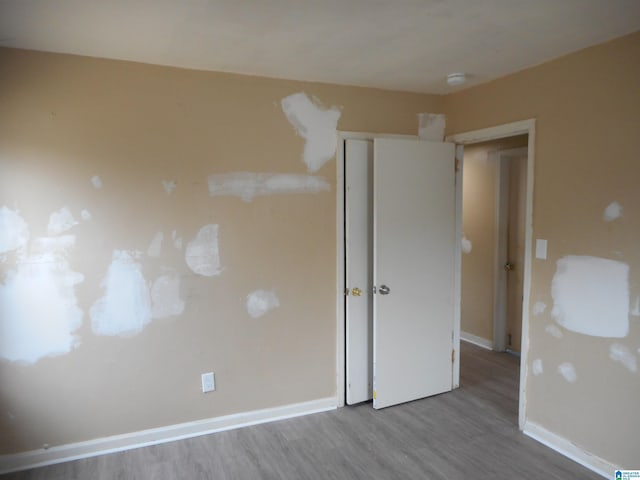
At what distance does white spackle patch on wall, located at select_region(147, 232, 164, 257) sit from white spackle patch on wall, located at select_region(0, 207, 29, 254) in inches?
26.1

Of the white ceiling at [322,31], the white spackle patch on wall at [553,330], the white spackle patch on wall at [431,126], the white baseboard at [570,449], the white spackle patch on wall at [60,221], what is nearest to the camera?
the white ceiling at [322,31]

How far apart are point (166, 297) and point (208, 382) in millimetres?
651

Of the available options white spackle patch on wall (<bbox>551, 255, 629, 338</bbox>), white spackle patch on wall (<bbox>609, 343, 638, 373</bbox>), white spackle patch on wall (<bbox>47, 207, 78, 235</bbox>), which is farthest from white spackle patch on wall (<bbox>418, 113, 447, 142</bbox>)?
white spackle patch on wall (<bbox>47, 207, 78, 235</bbox>)

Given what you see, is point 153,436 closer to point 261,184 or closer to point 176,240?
point 176,240

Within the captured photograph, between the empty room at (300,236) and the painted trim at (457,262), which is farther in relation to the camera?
the painted trim at (457,262)

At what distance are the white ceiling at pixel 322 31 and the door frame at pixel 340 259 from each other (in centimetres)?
52

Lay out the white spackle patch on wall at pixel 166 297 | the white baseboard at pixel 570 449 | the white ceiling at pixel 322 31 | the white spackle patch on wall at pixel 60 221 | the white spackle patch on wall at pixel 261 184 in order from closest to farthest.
Result: the white ceiling at pixel 322 31, the white baseboard at pixel 570 449, the white spackle patch on wall at pixel 60 221, the white spackle patch on wall at pixel 166 297, the white spackle patch on wall at pixel 261 184

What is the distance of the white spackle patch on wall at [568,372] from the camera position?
2.55m

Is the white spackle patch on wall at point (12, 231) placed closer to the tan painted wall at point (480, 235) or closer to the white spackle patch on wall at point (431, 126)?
the white spackle patch on wall at point (431, 126)

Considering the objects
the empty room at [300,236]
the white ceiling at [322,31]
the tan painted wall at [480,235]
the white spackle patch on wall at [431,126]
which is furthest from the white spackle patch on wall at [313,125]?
the tan painted wall at [480,235]

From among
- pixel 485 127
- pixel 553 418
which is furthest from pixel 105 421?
pixel 485 127

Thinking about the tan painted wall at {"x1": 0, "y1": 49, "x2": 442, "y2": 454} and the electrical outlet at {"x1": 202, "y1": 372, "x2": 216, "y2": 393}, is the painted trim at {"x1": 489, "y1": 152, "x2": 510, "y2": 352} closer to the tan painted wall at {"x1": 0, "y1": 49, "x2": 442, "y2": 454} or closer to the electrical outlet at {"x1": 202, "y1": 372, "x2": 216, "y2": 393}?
the tan painted wall at {"x1": 0, "y1": 49, "x2": 442, "y2": 454}

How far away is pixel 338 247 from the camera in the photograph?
3.16m

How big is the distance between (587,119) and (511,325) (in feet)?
8.54
